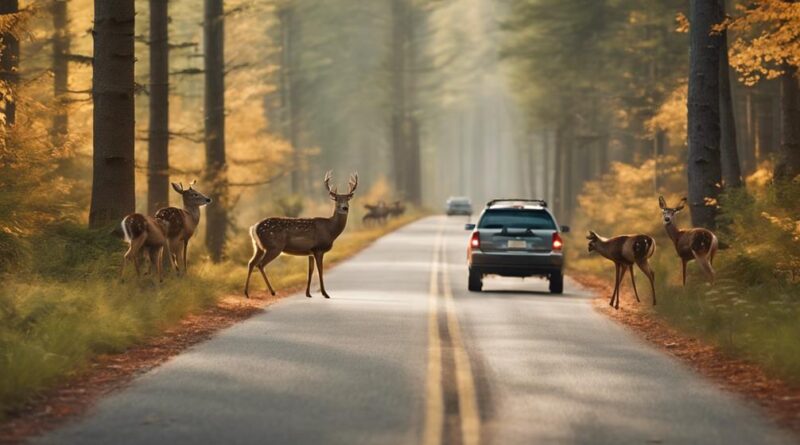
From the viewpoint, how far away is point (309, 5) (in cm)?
8075

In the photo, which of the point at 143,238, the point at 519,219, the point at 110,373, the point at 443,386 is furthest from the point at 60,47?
the point at 443,386

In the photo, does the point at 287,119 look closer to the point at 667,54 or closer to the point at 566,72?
the point at 566,72

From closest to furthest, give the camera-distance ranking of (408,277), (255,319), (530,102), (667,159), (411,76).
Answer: (255,319) < (408,277) < (667,159) < (530,102) < (411,76)

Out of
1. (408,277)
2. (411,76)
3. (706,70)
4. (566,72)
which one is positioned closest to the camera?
(706,70)

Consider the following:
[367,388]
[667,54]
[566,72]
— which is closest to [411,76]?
[566,72]

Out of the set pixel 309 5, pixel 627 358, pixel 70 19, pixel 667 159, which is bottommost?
pixel 627 358

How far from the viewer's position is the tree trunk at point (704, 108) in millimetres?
23203

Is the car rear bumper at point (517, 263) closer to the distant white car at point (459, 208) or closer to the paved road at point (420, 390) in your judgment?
the paved road at point (420, 390)

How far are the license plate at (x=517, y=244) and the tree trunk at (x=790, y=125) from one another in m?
5.03

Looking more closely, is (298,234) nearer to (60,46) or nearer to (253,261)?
(253,261)

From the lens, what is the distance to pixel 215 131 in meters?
31.9

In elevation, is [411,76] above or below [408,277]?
above

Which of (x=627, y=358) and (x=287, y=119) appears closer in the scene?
(x=627, y=358)

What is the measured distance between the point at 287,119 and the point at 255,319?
2659 inches
